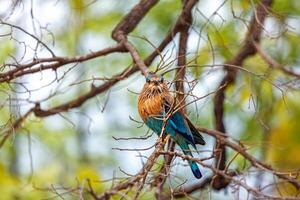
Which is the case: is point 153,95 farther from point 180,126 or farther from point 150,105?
point 180,126

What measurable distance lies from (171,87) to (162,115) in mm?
162

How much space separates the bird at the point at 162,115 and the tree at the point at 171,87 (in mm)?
59

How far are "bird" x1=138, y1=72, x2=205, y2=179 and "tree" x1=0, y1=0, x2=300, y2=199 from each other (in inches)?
2.3

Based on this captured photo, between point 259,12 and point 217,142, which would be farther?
point 259,12

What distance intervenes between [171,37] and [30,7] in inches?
27.2

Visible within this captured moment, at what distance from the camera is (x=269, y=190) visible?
12.6 ft

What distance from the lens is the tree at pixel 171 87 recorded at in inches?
120

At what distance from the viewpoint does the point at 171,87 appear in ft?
9.48

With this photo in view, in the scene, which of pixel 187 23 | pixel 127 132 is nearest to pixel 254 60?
pixel 187 23

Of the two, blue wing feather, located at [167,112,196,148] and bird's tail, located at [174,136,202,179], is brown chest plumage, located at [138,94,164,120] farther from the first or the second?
bird's tail, located at [174,136,202,179]

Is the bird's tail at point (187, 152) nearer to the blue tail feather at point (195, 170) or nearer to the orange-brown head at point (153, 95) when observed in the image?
the blue tail feather at point (195, 170)

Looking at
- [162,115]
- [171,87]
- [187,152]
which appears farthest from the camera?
[187,152]

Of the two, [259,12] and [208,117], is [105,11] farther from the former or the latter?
[259,12]

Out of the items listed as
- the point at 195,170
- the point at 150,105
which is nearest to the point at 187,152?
the point at 195,170
